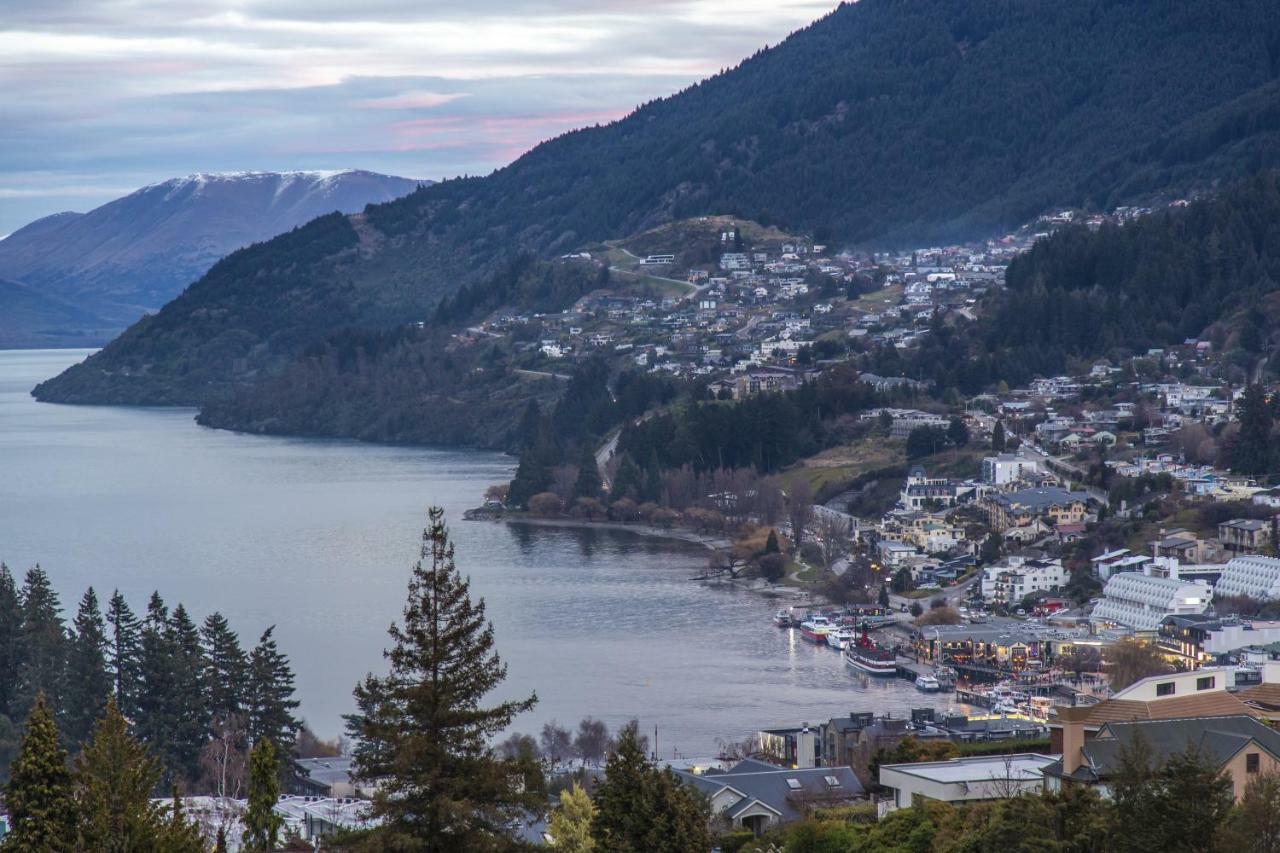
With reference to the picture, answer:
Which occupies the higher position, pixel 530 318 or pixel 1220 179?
pixel 1220 179

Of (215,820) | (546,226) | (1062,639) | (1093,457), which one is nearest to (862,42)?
(546,226)

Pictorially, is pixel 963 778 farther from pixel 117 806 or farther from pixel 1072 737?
pixel 117 806

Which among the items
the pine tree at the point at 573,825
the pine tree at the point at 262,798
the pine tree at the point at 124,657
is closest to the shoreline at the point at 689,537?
the pine tree at the point at 124,657

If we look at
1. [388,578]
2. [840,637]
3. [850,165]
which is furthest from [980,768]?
[850,165]

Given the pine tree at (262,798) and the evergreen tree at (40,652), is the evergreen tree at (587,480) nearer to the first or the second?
the evergreen tree at (40,652)

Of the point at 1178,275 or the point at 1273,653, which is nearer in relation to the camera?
the point at 1273,653

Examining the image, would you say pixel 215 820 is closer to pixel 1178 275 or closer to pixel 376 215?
pixel 1178 275

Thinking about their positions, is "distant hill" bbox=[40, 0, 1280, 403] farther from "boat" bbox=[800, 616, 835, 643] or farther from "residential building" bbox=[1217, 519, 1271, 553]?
"boat" bbox=[800, 616, 835, 643]

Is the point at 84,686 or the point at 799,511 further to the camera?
the point at 799,511
